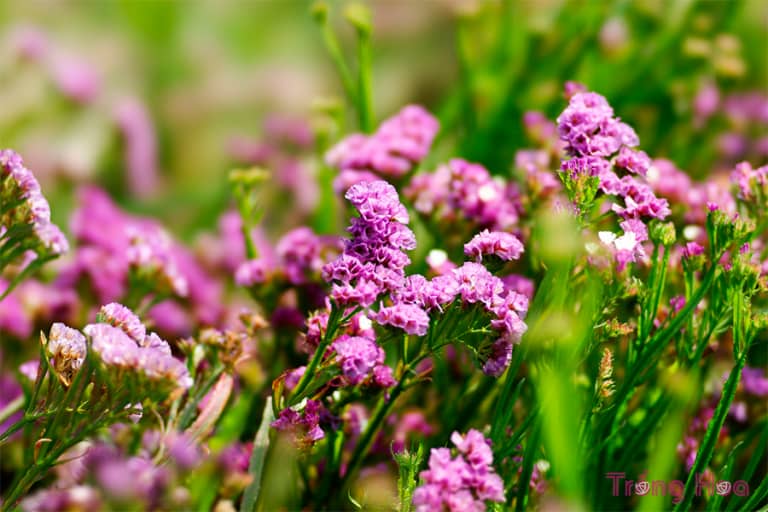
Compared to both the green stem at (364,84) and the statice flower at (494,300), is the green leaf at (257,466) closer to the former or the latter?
the statice flower at (494,300)

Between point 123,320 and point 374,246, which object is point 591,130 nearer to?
point 374,246

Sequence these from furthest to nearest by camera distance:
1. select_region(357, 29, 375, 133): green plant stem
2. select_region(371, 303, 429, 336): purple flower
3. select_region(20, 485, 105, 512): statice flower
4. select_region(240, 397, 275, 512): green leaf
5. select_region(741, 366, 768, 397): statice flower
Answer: select_region(357, 29, 375, 133): green plant stem, select_region(741, 366, 768, 397): statice flower, select_region(240, 397, 275, 512): green leaf, select_region(371, 303, 429, 336): purple flower, select_region(20, 485, 105, 512): statice flower

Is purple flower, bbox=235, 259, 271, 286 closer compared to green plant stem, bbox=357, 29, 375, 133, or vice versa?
purple flower, bbox=235, 259, 271, 286

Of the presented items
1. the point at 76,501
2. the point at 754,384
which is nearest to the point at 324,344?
the point at 76,501

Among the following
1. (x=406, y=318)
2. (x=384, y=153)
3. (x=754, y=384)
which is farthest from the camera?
(x=384, y=153)

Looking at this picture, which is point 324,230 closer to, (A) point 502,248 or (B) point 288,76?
(A) point 502,248

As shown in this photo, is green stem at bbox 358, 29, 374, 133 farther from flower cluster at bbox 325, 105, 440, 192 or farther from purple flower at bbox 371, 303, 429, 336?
purple flower at bbox 371, 303, 429, 336

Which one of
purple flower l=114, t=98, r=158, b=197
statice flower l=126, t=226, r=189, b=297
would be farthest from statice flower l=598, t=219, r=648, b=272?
purple flower l=114, t=98, r=158, b=197
